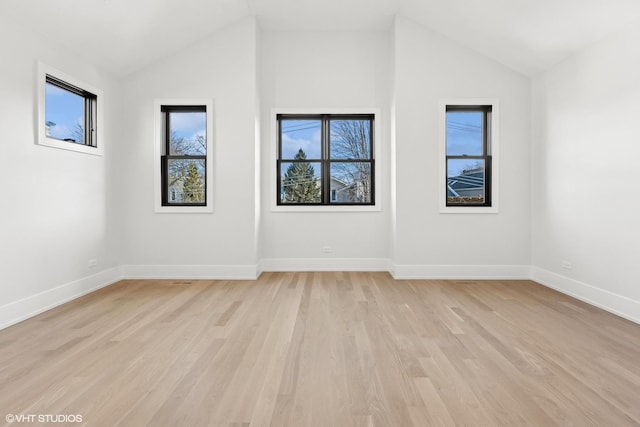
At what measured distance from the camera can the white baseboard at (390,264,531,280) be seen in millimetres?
4918

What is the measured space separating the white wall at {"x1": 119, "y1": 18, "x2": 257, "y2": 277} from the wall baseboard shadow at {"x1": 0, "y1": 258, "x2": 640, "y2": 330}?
3 centimetres

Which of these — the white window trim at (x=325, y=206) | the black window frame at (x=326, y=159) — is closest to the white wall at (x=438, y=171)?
the white window trim at (x=325, y=206)

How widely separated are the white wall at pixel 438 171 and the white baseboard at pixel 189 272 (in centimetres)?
215

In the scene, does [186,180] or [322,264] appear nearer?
[186,180]

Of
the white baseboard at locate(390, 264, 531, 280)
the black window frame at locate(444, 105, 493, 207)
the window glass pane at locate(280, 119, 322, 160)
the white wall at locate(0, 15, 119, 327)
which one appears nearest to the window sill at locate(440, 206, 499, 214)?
the black window frame at locate(444, 105, 493, 207)

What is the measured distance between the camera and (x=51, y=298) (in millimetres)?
3607

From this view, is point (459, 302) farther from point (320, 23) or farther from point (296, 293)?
point (320, 23)

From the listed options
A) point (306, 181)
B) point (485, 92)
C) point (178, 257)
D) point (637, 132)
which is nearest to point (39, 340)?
point (178, 257)

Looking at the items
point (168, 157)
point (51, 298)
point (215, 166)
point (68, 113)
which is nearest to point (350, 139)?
point (215, 166)

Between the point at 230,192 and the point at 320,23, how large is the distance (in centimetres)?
272

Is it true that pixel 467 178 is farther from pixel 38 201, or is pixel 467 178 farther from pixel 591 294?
pixel 38 201

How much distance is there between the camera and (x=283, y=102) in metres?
5.38

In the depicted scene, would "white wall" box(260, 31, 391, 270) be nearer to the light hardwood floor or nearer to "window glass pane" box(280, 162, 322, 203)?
"window glass pane" box(280, 162, 322, 203)

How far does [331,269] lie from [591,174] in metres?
3.36
